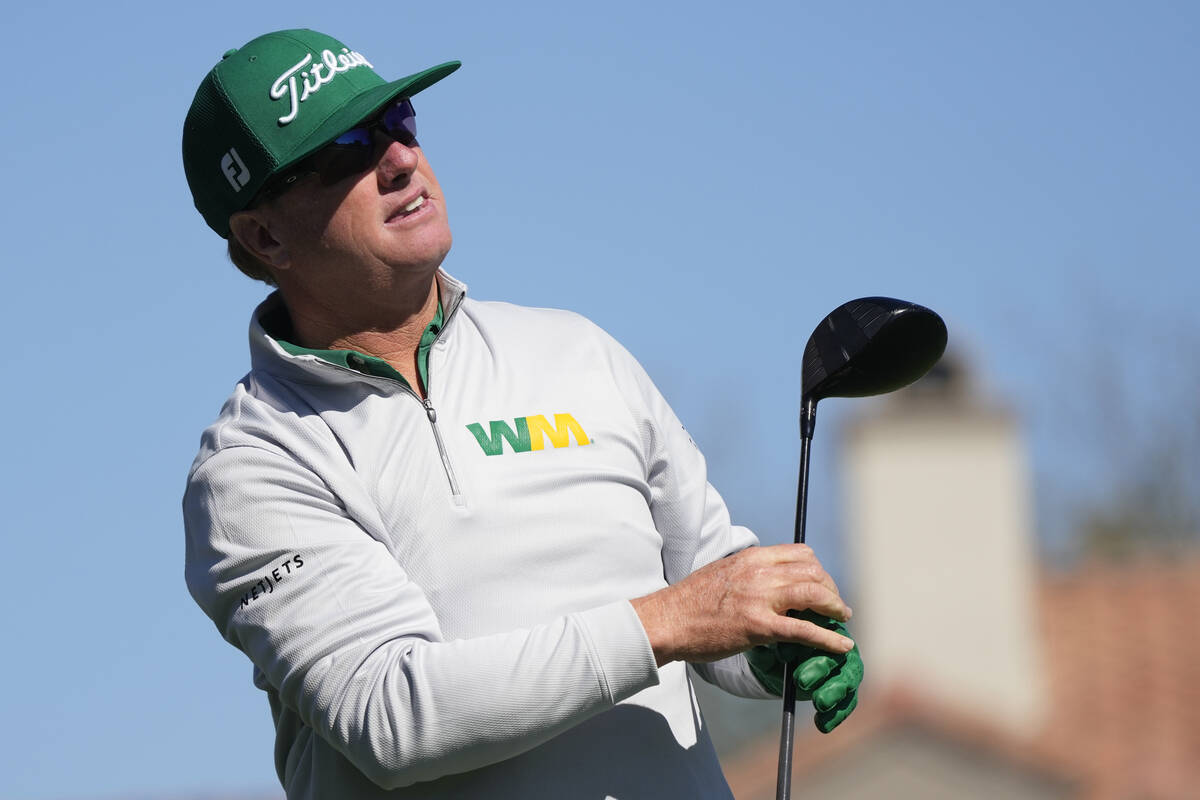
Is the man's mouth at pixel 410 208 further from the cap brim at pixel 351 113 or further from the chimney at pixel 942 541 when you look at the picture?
the chimney at pixel 942 541

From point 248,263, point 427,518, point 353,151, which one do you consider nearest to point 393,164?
point 353,151

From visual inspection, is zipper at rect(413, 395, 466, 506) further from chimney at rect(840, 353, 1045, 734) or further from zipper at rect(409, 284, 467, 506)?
chimney at rect(840, 353, 1045, 734)

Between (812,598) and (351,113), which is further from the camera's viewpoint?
(351,113)

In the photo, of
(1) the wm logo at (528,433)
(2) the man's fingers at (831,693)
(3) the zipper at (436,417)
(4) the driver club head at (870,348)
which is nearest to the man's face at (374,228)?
(3) the zipper at (436,417)

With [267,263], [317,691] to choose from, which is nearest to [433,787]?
[317,691]

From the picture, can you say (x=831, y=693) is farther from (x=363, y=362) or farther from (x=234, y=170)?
(x=234, y=170)

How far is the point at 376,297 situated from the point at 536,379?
14.2 inches

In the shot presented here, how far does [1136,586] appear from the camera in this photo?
16641 mm

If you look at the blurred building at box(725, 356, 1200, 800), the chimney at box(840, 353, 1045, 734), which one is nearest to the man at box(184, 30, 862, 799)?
the blurred building at box(725, 356, 1200, 800)

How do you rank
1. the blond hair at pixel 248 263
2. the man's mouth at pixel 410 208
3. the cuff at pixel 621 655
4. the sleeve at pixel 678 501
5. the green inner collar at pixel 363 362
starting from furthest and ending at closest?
the blond hair at pixel 248 263 → the sleeve at pixel 678 501 → the man's mouth at pixel 410 208 → the green inner collar at pixel 363 362 → the cuff at pixel 621 655

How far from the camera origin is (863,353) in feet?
10.9

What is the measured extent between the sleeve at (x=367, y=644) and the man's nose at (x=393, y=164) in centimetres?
61

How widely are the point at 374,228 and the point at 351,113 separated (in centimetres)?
23

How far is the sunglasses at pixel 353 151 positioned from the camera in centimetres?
327
